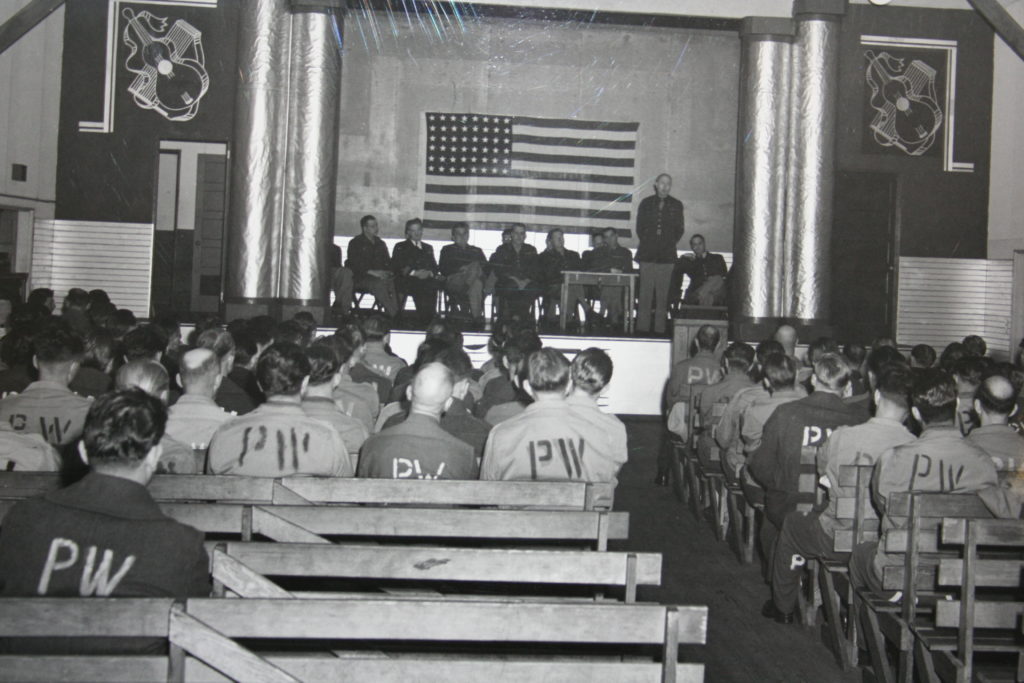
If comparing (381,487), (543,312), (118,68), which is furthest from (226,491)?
(118,68)

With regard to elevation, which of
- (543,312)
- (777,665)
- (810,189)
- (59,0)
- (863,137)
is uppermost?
(59,0)

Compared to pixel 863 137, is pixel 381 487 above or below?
below

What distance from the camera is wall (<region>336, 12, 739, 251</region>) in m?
14.4

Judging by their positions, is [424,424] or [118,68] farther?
[118,68]

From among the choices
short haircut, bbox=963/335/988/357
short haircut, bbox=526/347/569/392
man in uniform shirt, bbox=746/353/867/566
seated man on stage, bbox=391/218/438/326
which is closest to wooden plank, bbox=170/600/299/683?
short haircut, bbox=526/347/569/392

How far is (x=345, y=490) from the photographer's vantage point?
3211 millimetres

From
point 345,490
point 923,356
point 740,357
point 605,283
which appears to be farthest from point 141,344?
point 605,283

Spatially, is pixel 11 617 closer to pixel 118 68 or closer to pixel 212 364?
pixel 212 364

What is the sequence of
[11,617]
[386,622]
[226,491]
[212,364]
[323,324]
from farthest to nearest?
[323,324]
[212,364]
[226,491]
[386,622]
[11,617]

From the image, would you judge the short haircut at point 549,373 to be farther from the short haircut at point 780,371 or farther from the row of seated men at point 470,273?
the row of seated men at point 470,273

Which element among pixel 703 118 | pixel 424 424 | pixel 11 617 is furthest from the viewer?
pixel 703 118

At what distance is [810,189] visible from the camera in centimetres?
1162

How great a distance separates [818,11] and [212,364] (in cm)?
927

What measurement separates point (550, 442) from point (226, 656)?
207 cm
